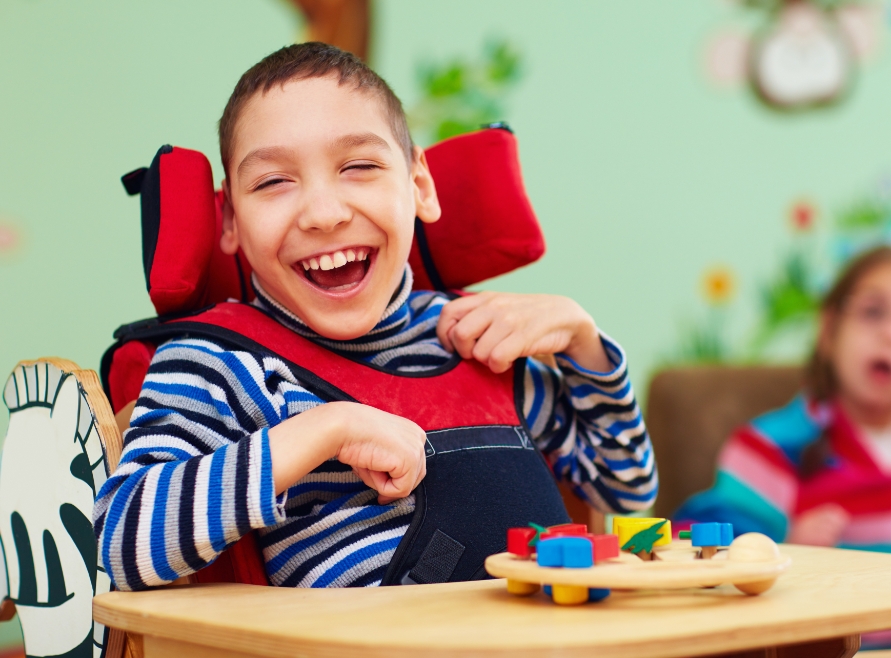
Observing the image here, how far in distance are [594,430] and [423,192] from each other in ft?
1.01

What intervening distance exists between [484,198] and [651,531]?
50 cm

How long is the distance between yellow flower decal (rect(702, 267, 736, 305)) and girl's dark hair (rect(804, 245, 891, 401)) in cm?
23

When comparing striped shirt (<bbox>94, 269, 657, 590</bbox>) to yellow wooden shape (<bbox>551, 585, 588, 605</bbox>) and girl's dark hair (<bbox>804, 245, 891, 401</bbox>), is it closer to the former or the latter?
yellow wooden shape (<bbox>551, 585, 588, 605</bbox>)

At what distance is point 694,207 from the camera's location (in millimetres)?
2201

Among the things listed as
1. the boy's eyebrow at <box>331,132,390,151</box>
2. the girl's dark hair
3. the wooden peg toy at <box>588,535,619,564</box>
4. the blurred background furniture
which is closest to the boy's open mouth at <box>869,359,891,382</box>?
the girl's dark hair

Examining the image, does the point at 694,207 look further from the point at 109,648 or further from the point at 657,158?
the point at 109,648

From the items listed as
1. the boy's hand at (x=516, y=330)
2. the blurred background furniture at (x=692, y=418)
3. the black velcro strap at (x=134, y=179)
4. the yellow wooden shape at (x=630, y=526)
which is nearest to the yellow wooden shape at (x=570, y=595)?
the yellow wooden shape at (x=630, y=526)

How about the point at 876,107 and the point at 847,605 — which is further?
the point at 876,107

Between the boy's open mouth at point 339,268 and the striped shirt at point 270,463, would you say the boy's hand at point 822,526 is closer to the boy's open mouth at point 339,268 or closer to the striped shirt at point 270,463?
the striped shirt at point 270,463

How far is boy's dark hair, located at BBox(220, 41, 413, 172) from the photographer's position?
2.87 ft

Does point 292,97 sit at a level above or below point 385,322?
above

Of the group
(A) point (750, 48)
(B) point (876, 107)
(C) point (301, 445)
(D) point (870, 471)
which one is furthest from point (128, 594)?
(B) point (876, 107)

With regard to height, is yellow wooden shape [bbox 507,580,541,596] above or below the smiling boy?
below

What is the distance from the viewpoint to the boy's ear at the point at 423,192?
3.24 ft
